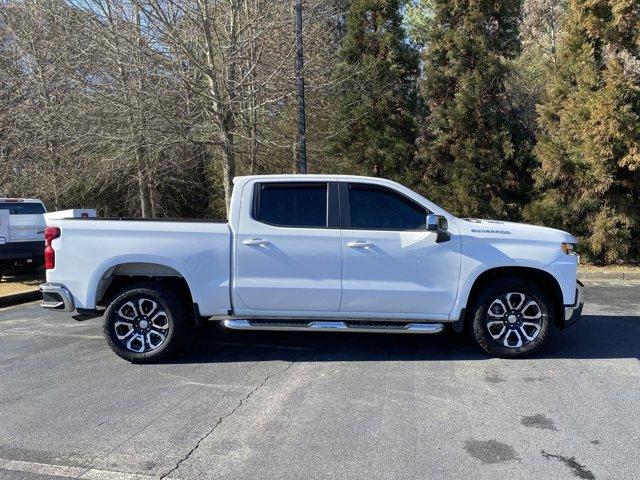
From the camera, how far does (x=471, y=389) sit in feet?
16.2

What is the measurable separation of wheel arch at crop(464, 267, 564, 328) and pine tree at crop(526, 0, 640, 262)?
7.37 metres

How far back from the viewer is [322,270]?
5648 millimetres

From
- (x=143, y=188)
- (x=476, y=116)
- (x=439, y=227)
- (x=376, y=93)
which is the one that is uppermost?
(x=376, y=93)

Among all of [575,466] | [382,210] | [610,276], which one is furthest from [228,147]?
[575,466]

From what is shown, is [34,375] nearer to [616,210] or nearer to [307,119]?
[307,119]

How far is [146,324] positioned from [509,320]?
386 centimetres

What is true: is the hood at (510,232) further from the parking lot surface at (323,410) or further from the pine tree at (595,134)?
the pine tree at (595,134)

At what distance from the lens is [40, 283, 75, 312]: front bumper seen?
5.73m

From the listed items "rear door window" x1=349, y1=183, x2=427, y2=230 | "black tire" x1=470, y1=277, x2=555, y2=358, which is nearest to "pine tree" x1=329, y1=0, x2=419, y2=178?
"rear door window" x1=349, y1=183, x2=427, y2=230

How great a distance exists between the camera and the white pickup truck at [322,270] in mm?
5648

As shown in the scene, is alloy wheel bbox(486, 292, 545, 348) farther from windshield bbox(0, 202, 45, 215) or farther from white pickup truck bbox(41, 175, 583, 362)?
windshield bbox(0, 202, 45, 215)

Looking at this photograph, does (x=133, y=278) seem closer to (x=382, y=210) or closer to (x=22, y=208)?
(x=382, y=210)

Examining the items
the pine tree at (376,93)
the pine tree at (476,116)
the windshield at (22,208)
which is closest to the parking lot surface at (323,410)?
the windshield at (22,208)

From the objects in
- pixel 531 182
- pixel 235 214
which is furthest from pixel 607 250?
pixel 235 214
